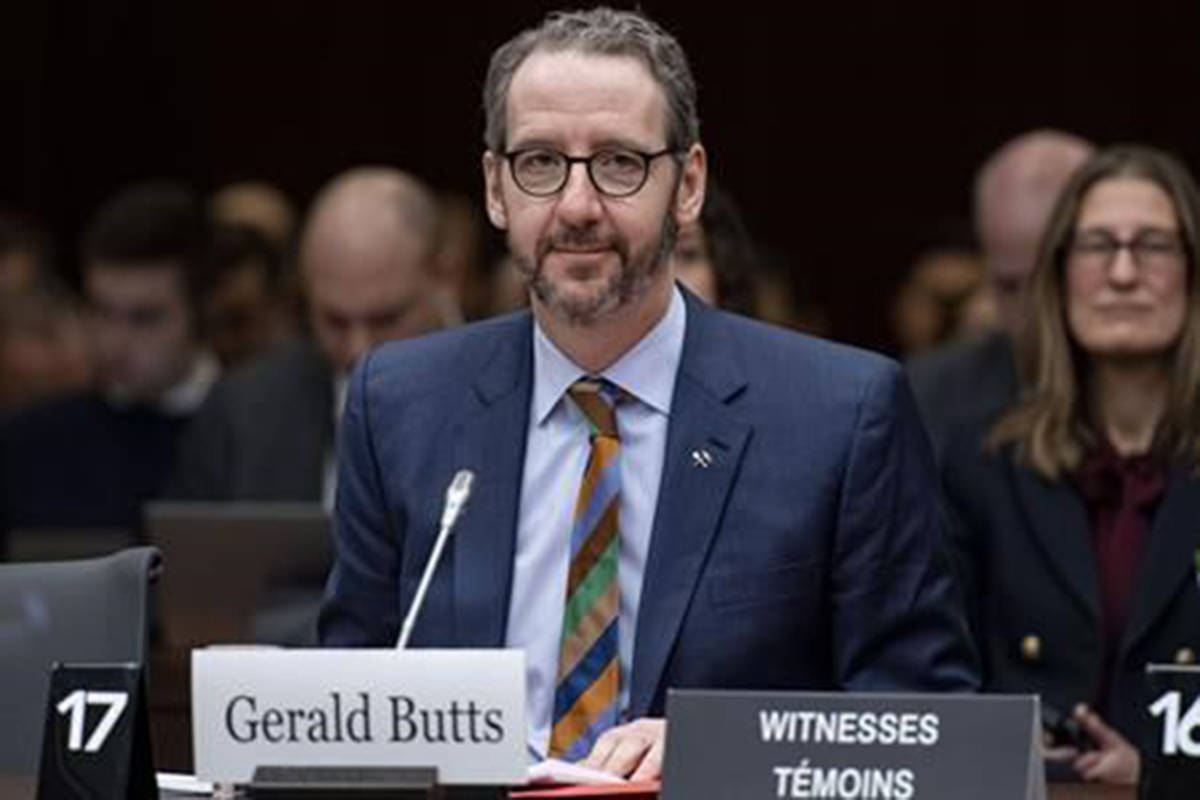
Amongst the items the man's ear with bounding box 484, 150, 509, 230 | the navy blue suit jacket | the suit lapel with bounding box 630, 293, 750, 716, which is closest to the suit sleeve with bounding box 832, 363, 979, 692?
the navy blue suit jacket

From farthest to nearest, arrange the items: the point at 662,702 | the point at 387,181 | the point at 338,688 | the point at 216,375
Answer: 1. the point at 216,375
2. the point at 387,181
3. the point at 662,702
4. the point at 338,688

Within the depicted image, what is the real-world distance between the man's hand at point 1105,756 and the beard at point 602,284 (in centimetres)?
146

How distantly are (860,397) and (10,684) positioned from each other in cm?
125

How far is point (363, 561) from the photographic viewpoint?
4.80m

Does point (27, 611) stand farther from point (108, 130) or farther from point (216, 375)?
point (108, 130)

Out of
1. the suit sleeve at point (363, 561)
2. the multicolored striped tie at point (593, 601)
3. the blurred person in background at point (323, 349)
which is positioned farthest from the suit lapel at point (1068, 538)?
the blurred person in background at point (323, 349)

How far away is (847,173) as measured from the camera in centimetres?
1269

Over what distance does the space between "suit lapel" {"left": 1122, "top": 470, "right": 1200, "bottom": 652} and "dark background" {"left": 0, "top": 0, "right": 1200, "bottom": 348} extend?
20.3ft

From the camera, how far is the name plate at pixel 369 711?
3.83 meters

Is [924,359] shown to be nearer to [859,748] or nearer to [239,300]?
[239,300]

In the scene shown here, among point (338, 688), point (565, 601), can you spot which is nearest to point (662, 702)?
point (565, 601)

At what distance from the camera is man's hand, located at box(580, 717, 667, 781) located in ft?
14.1

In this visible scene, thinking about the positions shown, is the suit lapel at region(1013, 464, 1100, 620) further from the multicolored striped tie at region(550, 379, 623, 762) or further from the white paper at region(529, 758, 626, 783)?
the white paper at region(529, 758, 626, 783)

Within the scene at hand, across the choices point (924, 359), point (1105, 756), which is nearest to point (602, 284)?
A: point (1105, 756)
